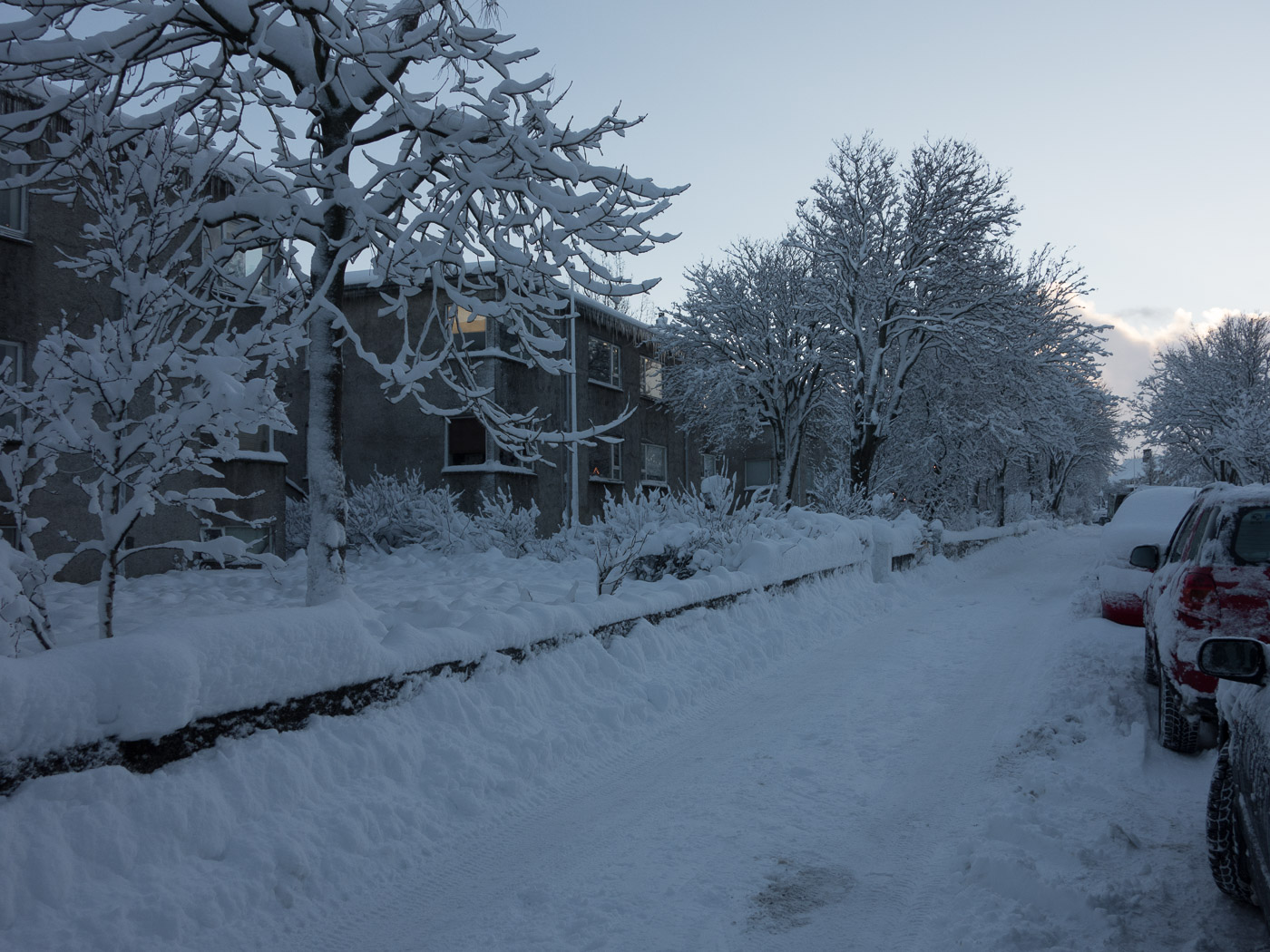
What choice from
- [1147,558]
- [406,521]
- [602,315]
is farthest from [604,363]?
[1147,558]

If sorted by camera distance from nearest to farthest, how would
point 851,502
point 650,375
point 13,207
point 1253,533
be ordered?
point 1253,533, point 13,207, point 851,502, point 650,375

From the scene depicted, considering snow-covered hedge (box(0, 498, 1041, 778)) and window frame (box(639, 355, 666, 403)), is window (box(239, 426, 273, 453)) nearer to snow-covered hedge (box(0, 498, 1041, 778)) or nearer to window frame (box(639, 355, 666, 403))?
snow-covered hedge (box(0, 498, 1041, 778))

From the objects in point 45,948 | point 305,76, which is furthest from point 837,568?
point 45,948

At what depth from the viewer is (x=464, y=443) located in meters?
18.5

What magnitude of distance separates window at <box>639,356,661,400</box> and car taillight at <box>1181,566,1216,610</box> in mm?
20798

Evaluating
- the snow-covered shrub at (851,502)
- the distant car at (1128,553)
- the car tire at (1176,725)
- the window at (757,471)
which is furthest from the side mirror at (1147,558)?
the window at (757,471)

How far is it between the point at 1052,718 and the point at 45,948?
19.6ft

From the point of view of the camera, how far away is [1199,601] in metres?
4.77

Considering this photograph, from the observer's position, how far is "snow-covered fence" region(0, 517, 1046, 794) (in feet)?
9.92

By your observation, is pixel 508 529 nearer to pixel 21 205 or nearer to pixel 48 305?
pixel 48 305

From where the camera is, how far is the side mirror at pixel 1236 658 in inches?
104

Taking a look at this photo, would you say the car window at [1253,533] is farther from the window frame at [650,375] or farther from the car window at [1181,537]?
the window frame at [650,375]

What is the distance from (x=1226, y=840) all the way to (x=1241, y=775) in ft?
A: 1.21

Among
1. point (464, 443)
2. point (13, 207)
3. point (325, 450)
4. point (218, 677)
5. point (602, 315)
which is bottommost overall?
point (218, 677)
